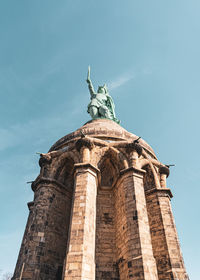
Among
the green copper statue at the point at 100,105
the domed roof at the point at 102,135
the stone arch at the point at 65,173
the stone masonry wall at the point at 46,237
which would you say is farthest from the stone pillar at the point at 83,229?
the green copper statue at the point at 100,105

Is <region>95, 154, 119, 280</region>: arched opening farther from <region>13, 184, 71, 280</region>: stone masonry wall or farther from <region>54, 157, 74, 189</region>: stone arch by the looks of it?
<region>54, 157, 74, 189</region>: stone arch

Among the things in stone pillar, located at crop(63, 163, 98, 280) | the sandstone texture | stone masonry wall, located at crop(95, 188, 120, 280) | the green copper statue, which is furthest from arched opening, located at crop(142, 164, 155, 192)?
the green copper statue

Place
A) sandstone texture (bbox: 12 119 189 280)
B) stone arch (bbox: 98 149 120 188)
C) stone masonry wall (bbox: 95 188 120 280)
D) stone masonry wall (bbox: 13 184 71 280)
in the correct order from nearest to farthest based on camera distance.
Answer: sandstone texture (bbox: 12 119 189 280) < stone masonry wall (bbox: 13 184 71 280) < stone masonry wall (bbox: 95 188 120 280) < stone arch (bbox: 98 149 120 188)

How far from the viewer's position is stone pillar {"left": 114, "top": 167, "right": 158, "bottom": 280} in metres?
7.49

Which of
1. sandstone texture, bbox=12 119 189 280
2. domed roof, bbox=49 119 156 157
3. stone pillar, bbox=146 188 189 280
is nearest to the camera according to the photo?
sandstone texture, bbox=12 119 189 280

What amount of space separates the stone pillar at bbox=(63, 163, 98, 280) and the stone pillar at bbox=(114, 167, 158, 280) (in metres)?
1.29

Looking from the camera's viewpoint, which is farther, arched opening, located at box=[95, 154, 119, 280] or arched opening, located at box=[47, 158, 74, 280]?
arched opening, located at box=[47, 158, 74, 280]

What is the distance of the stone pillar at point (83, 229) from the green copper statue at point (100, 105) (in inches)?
334

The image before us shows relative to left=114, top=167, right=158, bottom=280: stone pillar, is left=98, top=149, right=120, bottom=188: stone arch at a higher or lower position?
higher

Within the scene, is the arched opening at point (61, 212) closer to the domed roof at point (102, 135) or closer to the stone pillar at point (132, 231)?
the domed roof at point (102, 135)

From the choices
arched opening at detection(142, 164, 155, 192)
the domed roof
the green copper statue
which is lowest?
arched opening at detection(142, 164, 155, 192)

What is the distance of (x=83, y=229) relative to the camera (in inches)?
314

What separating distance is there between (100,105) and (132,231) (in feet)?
41.3

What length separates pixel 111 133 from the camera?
522 inches
